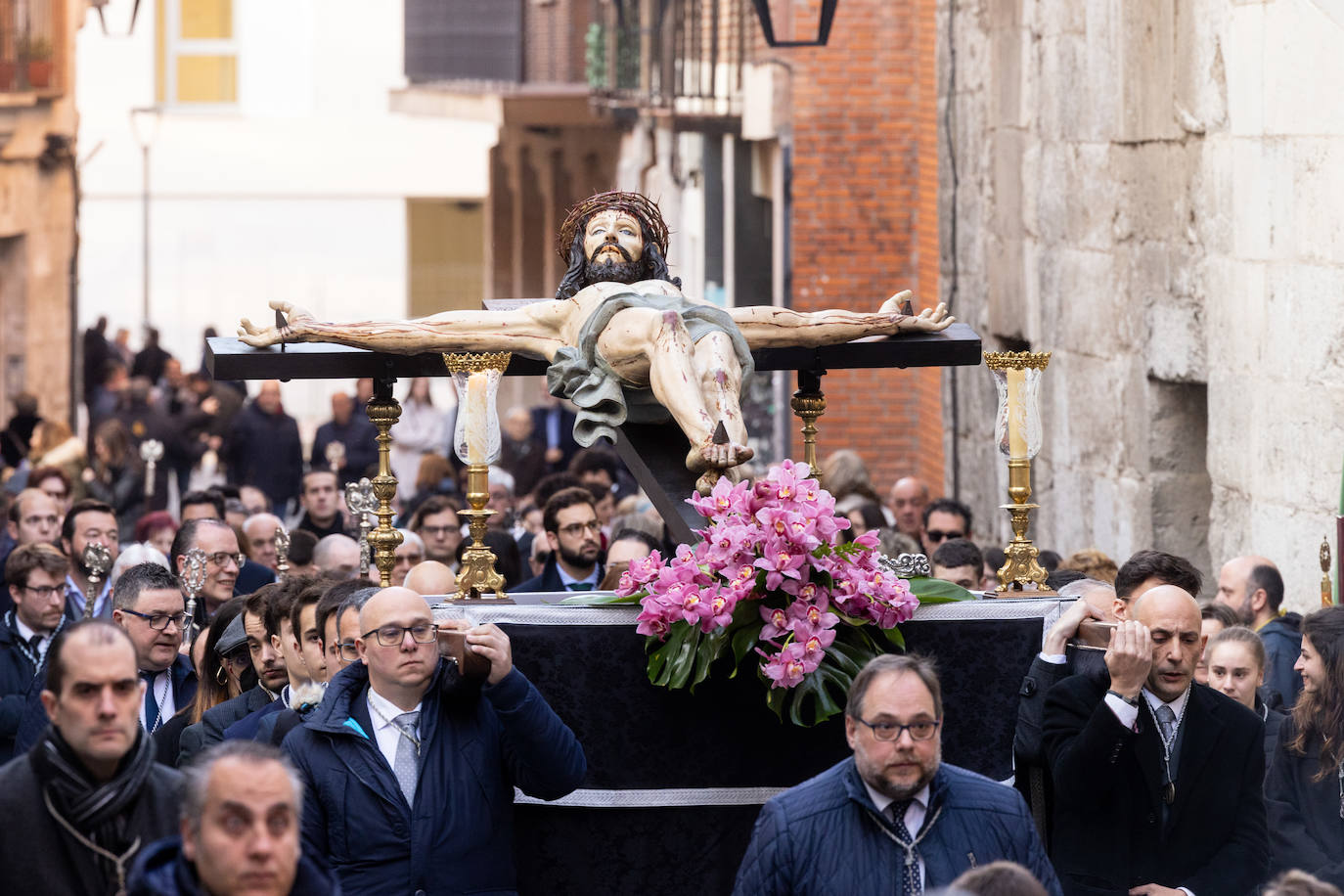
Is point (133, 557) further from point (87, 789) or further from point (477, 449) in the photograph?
point (87, 789)

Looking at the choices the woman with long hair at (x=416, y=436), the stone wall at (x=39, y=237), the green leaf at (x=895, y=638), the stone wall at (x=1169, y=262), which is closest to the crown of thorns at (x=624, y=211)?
the green leaf at (x=895, y=638)

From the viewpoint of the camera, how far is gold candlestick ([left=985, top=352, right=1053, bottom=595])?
7480 mm

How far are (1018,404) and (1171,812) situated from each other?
1.40m

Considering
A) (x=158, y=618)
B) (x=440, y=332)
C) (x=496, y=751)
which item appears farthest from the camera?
(x=440, y=332)

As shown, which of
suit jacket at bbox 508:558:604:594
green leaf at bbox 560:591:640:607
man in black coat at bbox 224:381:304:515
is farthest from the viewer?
man in black coat at bbox 224:381:304:515

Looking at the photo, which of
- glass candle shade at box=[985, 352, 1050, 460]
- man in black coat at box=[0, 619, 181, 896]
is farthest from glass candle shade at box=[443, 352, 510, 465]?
man in black coat at box=[0, 619, 181, 896]

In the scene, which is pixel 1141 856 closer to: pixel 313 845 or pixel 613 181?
pixel 313 845

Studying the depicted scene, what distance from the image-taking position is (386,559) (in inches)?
311

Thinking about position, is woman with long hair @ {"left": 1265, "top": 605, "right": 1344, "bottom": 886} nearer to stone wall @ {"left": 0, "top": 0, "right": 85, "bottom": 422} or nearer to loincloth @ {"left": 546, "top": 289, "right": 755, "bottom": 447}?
loincloth @ {"left": 546, "top": 289, "right": 755, "bottom": 447}

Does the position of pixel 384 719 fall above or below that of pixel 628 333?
below

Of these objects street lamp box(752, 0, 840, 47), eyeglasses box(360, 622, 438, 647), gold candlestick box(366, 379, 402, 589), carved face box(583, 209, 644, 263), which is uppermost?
street lamp box(752, 0, 840, 47)

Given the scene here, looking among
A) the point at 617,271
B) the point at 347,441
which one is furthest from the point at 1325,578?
the point at 347,441

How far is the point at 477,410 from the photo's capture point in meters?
7.16

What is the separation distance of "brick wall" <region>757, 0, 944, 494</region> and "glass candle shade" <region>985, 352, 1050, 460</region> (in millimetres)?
12084
